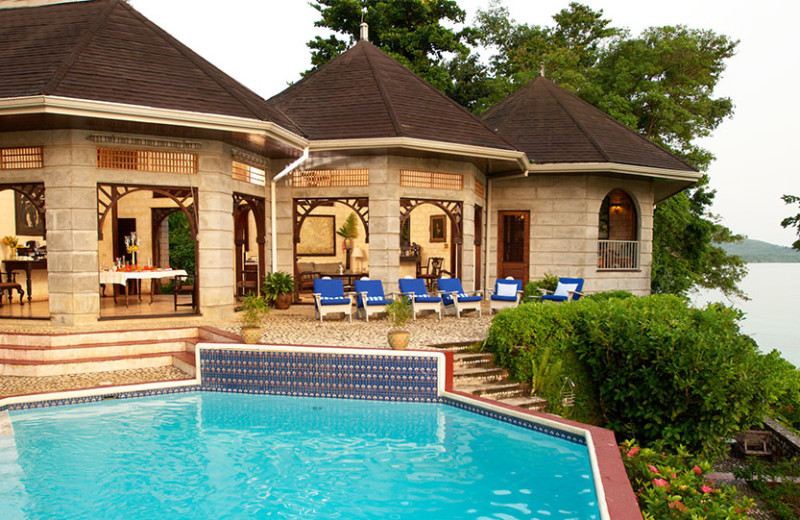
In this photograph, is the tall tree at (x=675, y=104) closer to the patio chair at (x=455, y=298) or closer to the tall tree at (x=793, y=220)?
the tall tree at (x=793, y=220)

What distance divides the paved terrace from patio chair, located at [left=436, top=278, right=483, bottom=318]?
0.24 metres

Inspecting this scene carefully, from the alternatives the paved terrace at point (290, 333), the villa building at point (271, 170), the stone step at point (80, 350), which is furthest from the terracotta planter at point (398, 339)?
the villa building at point (271, 170)

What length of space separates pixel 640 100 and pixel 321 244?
13.7 metres

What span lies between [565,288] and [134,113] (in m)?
9.14

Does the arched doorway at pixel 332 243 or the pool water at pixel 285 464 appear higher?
the arched doorway at pixel 332 243

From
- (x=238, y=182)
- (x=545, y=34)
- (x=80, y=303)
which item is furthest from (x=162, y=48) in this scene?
(x=545, y=34)

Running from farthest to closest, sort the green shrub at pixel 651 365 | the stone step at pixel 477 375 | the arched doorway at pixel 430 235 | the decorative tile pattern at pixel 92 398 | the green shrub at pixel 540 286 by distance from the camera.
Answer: the arched doorway at pixel 430 235 < the green shrub at pixel 540 286 < the stone step at pixel 477 375 < the decorative tile pattern at pixel 92 398 < the green shrub at pixel 651 365

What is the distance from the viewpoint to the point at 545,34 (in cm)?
3200

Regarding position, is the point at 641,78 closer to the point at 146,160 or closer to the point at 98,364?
the point at 146,160

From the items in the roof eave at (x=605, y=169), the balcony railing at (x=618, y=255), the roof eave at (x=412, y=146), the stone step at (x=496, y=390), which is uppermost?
the roof eave at (x=412, y=146)

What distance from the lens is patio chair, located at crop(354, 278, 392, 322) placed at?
11023 millimetres

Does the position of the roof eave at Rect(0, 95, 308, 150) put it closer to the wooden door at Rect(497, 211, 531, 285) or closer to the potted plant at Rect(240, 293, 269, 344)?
the potted plant at Rect(240, 293, 269, 344)

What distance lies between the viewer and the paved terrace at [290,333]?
780cm

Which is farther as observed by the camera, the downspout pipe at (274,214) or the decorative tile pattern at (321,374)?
the downspout pipe at (274,214)
